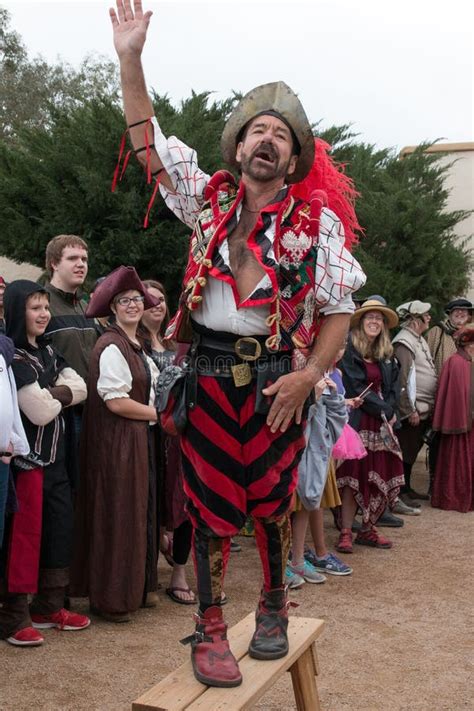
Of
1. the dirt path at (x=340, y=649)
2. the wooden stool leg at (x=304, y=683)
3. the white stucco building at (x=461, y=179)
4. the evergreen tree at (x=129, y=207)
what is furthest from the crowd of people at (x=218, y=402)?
the white stucco building at (x=461, y=179)

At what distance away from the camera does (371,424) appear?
6477 millimetres

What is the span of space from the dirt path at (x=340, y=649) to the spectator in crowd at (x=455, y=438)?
195 cm

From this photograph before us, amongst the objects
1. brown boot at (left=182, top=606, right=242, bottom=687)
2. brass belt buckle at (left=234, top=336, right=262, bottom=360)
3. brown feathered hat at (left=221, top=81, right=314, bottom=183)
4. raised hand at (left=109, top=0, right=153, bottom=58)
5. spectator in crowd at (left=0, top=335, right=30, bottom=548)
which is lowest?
brown boot at (left=182, top=606, right=242, bottom=687)

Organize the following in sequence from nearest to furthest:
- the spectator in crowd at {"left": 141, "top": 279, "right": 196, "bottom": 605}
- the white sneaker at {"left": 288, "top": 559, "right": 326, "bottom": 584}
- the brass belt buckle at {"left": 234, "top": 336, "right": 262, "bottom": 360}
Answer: the brass belt buckle at {"left": 234, "top": 336, "right": 262, "bottom": 360}
the spectator in crowd at {"left": 141, "top": 279, "right": 196, "bottom": 605}
the white sneaker at {"left": 288, "top": 559, "right": 326, "bottom": 584}

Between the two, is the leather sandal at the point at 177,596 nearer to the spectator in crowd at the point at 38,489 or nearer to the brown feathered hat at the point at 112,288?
the spectator in crowd at the point at 38,489

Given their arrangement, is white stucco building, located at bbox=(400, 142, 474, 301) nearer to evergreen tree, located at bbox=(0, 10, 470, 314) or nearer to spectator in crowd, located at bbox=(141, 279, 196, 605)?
evergreen tree, located at bbox=(0, 10, 470, 314)

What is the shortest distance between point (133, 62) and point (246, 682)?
6.57ft

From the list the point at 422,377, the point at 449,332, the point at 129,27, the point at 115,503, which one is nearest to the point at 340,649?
the point at 115,503

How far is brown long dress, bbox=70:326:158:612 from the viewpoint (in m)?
4.50

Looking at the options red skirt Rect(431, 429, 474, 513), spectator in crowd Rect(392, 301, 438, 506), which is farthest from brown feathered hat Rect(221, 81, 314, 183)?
red skirt Rect(431, 429, 474, 513)

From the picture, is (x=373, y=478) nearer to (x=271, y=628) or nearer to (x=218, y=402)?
(x=271, y=628)

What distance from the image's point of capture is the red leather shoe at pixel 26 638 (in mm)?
4111

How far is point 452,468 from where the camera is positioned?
307 inches

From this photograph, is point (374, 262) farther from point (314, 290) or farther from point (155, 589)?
point (314, 290)
